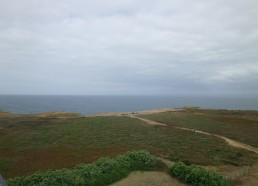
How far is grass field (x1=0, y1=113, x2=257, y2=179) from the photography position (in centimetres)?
2609

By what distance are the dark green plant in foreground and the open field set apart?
14.0 feet

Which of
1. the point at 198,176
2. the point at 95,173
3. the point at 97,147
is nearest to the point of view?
the point at 95,173

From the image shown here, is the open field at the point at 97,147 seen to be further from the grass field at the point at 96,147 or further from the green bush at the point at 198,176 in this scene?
the green bush at the point at 198,176

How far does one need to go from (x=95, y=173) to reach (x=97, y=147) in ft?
41.8

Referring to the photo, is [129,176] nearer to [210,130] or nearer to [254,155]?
[254,155]

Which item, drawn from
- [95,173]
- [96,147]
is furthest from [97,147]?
[95,173]

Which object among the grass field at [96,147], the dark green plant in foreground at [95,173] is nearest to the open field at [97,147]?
the grass field at [96,147]

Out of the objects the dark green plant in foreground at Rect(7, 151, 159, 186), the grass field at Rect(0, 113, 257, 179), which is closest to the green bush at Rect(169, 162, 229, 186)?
the dark green plant in foreground at Rect(7, 151, 159, 186)

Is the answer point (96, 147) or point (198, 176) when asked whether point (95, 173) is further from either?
point (96, 147)

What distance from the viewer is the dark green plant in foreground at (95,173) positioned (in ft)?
59.6

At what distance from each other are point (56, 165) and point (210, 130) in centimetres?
2882

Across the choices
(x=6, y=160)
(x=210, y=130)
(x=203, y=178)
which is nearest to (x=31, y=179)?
(x=6, y=160)

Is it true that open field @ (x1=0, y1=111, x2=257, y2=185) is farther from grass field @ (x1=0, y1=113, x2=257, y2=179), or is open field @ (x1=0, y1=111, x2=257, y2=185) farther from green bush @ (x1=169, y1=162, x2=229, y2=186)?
green bush @ (x1=169, y1=162, x2=229, y2=186)

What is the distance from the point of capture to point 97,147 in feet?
107
